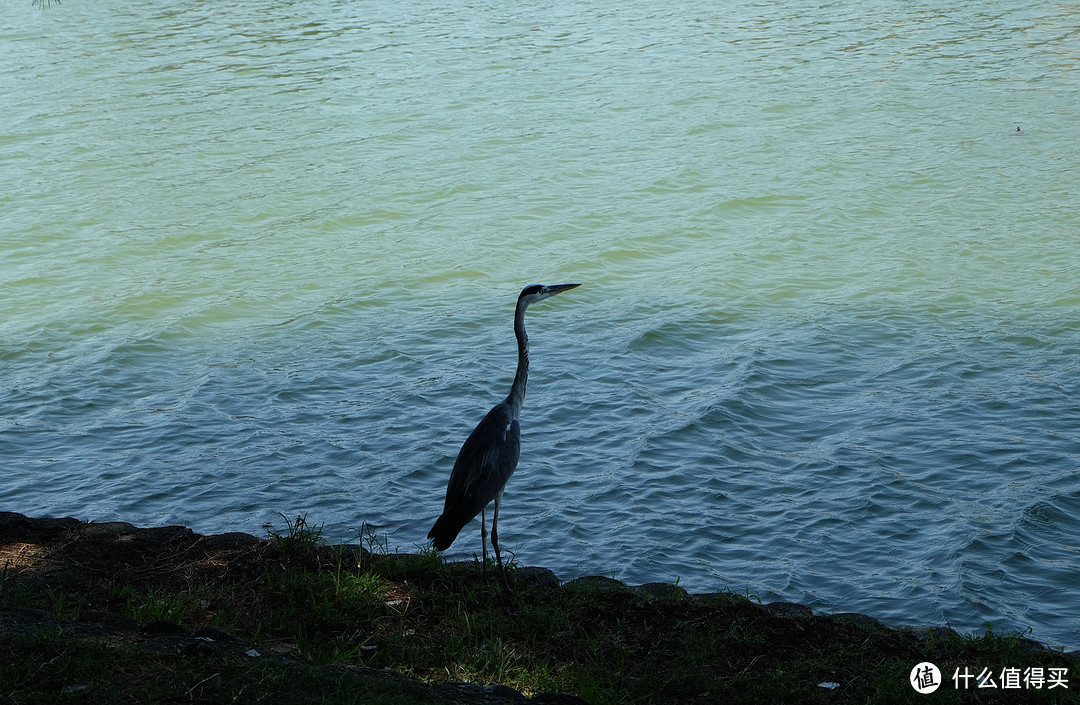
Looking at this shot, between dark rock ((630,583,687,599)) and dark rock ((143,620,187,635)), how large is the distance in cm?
260

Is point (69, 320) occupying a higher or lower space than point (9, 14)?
lower

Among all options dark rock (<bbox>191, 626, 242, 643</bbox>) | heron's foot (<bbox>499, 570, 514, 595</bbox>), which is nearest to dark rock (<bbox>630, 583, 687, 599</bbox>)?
heron's foot (<bbox>499, 570, 514, 595</bbox>)

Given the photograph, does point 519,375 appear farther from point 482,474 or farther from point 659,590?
point 659,590

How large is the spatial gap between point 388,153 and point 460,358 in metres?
9.68

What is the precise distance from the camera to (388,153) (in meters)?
20.0

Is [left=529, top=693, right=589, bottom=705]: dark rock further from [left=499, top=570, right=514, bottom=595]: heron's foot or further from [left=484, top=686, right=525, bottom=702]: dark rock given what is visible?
[left=499, top=570, right=514, bottom=595]: heron's foot

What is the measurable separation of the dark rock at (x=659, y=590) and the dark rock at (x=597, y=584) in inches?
4.1

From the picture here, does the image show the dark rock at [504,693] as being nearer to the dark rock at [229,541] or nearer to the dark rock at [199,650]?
the dark rock at [199,650]

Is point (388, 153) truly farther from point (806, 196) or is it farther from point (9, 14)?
point (9, 14)

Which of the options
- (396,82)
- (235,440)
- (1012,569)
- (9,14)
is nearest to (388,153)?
(396,82)

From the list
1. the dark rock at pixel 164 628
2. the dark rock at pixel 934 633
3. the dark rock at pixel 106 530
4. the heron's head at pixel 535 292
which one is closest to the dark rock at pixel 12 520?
the dark rock at pixel 106 530

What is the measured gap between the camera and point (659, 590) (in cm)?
646

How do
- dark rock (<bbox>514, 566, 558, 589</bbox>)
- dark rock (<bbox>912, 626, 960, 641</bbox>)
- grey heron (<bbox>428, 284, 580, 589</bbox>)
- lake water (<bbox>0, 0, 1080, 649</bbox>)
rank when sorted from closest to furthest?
dark rock (<bbox>912, 626, 960, 641</bbox>) → grey heron (<bbox>428, 284, 580, 589</bbox>) → dark rock (<bbox>514, 566, 558, 589</bbox>) → lake water (<bbox>0, 0, 1080, 649</bbox>)

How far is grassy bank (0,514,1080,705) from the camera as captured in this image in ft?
15.4
